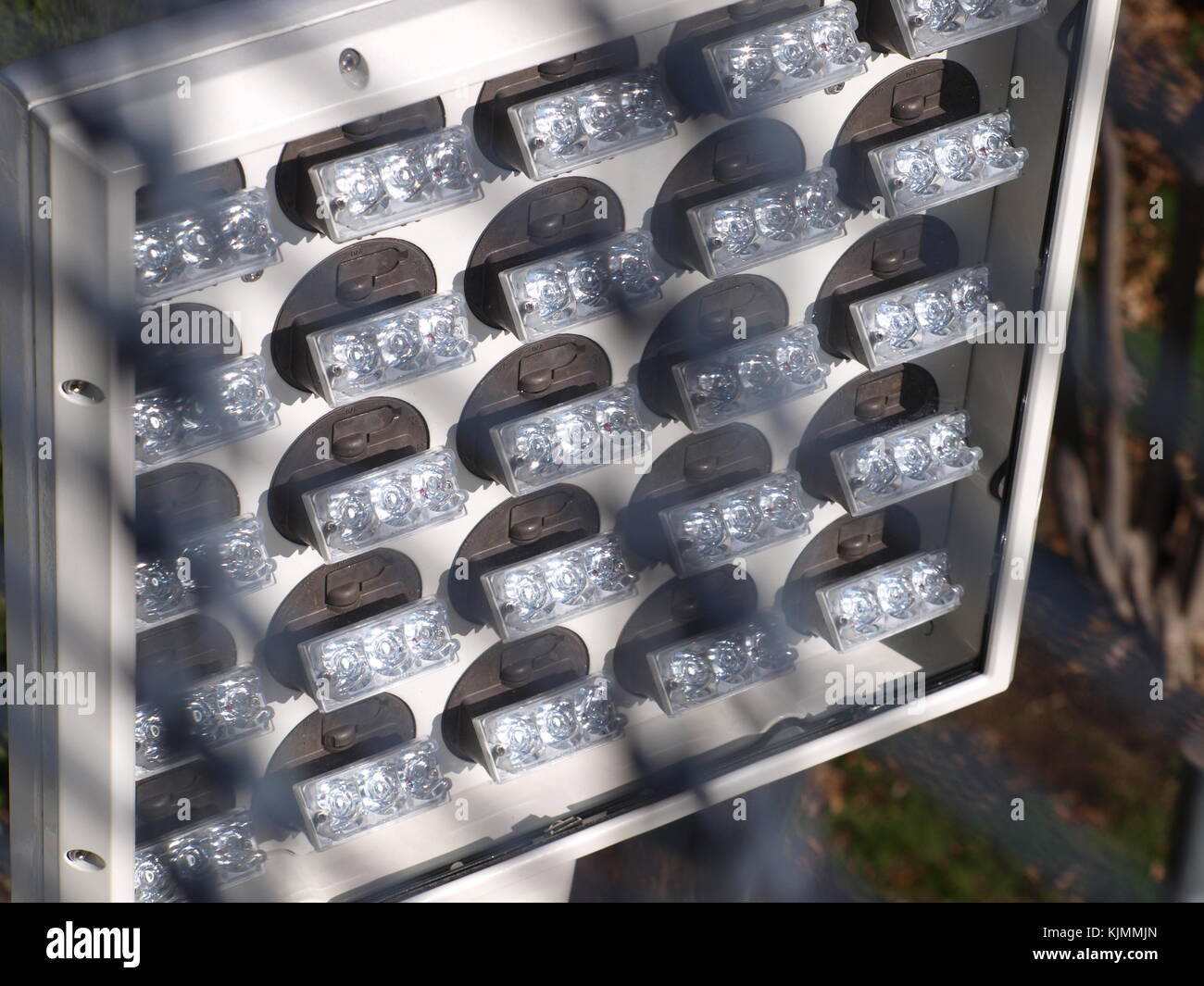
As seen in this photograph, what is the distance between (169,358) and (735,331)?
0.39 meters

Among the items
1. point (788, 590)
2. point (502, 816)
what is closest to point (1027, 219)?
point (788, 590)

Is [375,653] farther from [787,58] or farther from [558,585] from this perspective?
[787,58]

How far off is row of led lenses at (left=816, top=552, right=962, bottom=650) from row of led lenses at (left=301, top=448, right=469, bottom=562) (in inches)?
13.3

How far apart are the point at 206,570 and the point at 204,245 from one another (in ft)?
0.75

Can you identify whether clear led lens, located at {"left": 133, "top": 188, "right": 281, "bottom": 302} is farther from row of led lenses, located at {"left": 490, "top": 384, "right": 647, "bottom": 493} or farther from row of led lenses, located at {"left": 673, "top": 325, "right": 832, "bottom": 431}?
Result: row of led lenses, located at {"left": 673, "top": 325, "right": 832, "bottom": 431}

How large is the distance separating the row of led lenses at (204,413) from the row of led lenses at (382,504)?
69mm

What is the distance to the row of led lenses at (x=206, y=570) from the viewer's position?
88 cm

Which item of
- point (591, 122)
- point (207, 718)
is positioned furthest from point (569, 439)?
point (207, 718)

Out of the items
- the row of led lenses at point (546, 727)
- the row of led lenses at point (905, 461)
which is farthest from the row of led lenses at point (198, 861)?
the row of led lenses at point (905, 461)

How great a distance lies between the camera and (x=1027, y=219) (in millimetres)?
1025

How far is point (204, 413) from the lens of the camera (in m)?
0.84

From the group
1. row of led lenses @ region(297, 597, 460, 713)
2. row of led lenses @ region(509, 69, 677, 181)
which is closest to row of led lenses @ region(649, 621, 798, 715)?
row of led lenses @ region(297, 597, 460, 713)

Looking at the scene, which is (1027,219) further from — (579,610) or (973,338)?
(579,610)

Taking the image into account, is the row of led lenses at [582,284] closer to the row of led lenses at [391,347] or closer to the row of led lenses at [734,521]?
the row of led lenses at [391,347]
